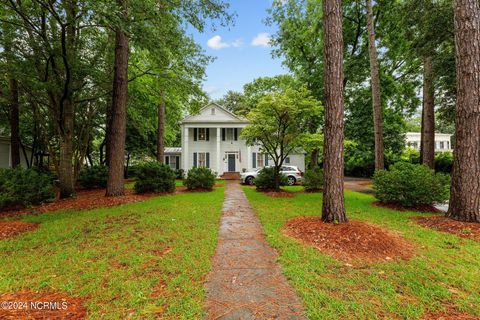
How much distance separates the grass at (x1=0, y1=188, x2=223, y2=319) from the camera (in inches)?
87.0

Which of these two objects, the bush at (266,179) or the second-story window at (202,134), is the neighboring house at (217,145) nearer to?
the second-story window at (202,134)

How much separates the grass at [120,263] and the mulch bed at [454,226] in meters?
4.85

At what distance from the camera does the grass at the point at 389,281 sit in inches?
83.7

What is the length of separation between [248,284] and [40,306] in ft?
6.89

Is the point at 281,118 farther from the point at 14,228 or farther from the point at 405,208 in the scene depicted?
the point at 14,228

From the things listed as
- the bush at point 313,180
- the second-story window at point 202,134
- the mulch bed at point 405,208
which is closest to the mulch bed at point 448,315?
the mulch bed at point 405,208

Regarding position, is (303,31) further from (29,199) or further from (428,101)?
(29,199)

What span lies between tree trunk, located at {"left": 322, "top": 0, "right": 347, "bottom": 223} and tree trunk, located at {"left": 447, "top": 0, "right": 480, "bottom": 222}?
2.92 m

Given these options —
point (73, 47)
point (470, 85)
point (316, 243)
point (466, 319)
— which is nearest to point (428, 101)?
point (470, 85)

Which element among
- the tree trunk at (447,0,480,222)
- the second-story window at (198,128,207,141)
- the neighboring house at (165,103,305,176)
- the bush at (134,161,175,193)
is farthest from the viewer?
the second-story window at (198,128,207,141)

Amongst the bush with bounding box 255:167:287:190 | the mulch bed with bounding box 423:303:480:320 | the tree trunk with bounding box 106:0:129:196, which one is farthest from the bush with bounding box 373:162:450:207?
the tree trunk with bounding box 106:0:129:196

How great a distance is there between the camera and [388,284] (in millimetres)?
2535

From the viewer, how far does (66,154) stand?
8.92 metres

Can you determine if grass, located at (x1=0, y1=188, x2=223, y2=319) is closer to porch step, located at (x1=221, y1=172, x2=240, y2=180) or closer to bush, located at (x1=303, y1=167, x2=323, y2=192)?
bush, located at (x1=303, y1=167, x2=323, y2=192)
